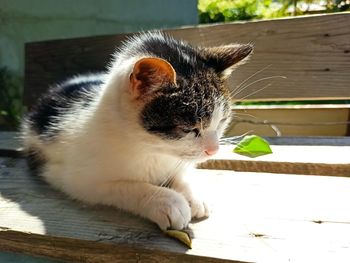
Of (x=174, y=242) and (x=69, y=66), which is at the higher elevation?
(x=69, y=66)

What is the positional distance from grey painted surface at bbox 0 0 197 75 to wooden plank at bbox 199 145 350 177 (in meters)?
2.17

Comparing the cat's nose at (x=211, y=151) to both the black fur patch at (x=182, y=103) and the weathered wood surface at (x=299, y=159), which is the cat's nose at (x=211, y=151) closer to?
the black fur patch at (x=182, y=103)

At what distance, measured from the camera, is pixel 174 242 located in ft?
2.93

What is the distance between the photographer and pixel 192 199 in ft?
3.57

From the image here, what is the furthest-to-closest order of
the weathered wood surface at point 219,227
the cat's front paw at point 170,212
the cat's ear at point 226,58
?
1. the cat's ear at point 226,58
2. the cat's front paw at point 170,212
3. the weathered wood surface at point 219,227

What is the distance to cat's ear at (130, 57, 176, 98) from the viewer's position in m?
1.00

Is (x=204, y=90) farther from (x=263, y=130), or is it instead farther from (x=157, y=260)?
(x=263, y=130)

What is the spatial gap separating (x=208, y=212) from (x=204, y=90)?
1.06ft

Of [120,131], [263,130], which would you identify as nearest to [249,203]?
[120,131]

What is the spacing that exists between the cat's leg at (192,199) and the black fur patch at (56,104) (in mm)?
424

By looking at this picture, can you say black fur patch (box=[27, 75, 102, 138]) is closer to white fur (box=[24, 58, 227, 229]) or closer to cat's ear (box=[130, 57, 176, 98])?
white fur (box=[24, 58, 227, 229])

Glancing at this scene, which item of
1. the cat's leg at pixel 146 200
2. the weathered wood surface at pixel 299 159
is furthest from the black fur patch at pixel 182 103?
the weathered wood surface at pixel 299 159

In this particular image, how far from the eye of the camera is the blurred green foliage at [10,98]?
2998 mm

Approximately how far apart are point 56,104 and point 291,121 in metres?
1.24
